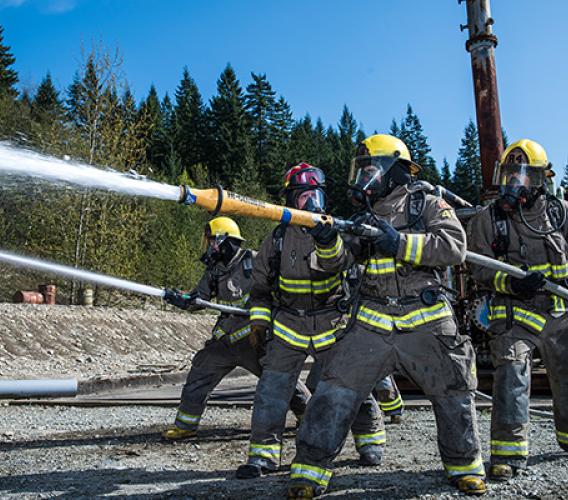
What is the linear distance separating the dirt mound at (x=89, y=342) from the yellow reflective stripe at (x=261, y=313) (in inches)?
300

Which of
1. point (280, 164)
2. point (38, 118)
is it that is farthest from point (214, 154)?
point (38, 118)

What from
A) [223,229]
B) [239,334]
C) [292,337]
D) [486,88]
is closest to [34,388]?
[292,337]

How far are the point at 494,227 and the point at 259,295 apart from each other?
1759 mm

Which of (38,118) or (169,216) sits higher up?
(38,118)

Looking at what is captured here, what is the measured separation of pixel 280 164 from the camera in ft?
185

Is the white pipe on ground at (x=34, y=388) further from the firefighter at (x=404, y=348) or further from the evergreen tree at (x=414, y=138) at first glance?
the evergreen tree at (x=414, y=138)

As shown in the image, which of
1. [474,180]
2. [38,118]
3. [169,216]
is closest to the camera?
[169,216]

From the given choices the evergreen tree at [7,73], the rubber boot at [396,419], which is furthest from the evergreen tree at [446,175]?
the rubber boot at [396,419]

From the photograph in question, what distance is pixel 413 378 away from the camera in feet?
12.1

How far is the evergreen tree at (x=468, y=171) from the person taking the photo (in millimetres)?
61938

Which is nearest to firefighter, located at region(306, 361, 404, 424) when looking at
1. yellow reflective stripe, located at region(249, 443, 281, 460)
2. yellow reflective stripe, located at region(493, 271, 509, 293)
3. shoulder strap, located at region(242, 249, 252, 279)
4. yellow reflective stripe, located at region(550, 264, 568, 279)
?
shoulder strap, located at region(242, 249, 252, 279)

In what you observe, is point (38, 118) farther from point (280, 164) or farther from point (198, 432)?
point (198, 432)

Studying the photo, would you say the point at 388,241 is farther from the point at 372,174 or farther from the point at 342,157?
the point at 342,157

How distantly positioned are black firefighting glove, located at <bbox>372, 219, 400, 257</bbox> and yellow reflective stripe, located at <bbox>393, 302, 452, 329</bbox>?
37 cm
